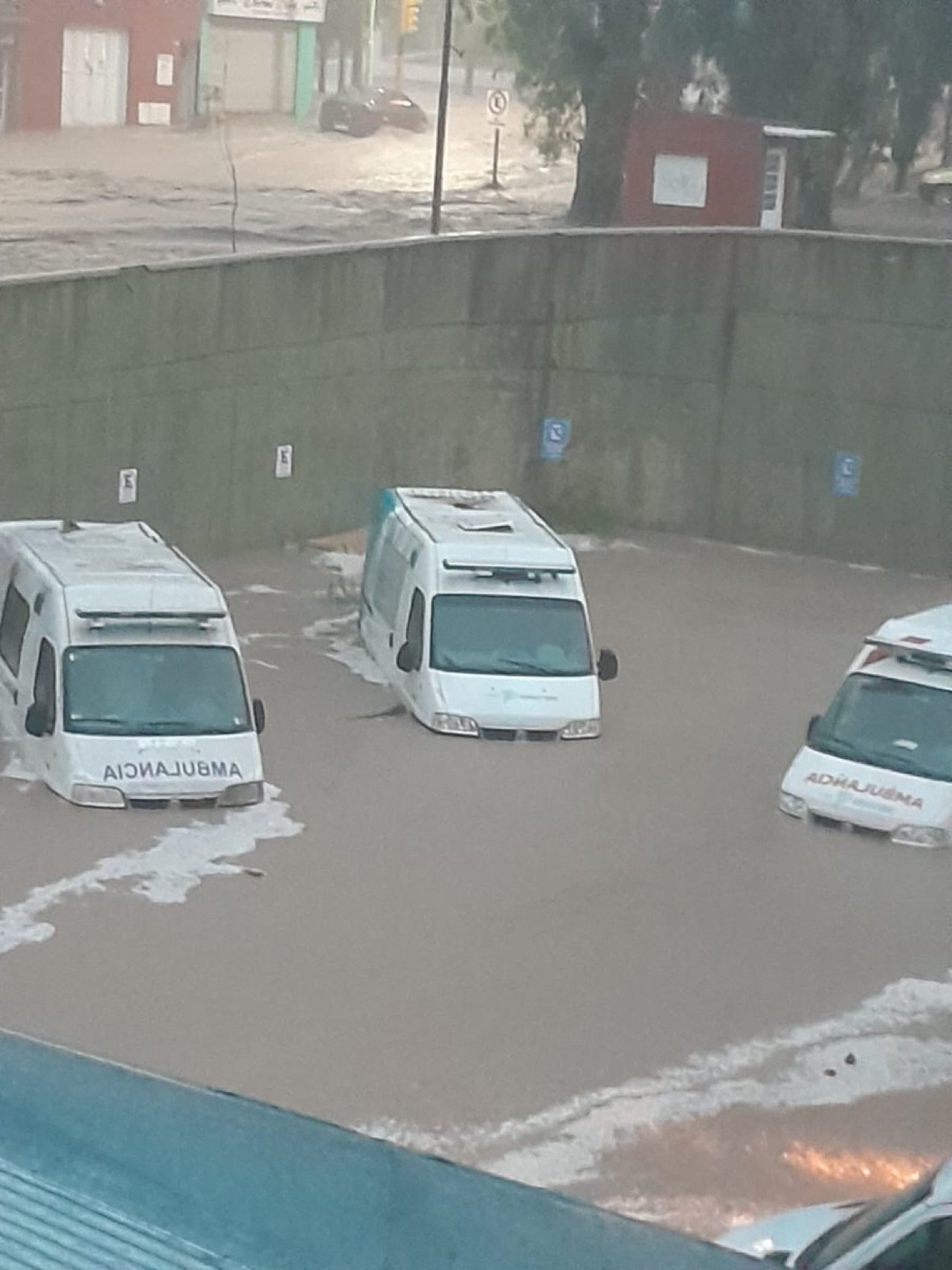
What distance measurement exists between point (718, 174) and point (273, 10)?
24.1 ft

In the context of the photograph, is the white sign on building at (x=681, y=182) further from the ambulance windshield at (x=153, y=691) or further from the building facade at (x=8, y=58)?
the ambulance windshield at (x=153, y=691)

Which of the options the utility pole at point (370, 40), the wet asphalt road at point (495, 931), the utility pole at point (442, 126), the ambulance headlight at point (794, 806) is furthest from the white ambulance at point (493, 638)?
the utility pole at point (370, 40)

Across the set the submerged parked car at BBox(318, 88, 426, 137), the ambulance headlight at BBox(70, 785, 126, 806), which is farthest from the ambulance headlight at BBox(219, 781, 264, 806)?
the submerged parked car at BBox(318, 88, 426, 137)

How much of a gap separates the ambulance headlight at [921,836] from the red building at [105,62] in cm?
1797

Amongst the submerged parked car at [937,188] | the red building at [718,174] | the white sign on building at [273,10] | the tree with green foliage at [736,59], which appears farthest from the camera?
the submerged parked car at [937,188]

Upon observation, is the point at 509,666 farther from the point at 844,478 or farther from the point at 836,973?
the point at 844,478

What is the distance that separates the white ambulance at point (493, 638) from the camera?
20.1 metres

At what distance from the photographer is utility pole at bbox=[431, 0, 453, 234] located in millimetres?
32125

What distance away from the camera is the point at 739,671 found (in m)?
23.3

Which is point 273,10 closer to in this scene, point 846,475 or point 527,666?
point 846,475

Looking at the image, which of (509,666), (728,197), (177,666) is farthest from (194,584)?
(728,197)

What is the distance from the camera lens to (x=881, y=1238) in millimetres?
6918

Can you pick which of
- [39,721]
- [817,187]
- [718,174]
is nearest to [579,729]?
[39,721]

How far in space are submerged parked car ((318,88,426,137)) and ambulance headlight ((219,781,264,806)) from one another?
1915 cm
